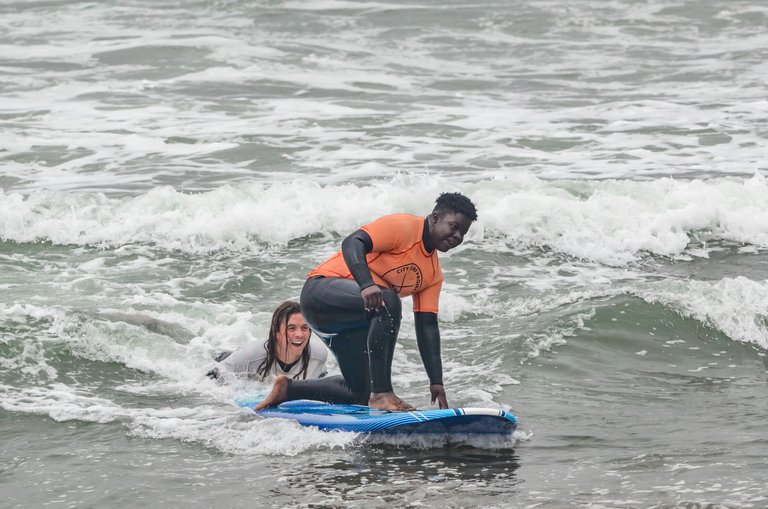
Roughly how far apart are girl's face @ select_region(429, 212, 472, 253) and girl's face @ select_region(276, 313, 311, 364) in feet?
4.82

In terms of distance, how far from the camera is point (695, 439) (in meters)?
6.10

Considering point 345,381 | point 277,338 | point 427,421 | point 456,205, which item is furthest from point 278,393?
point 456,205

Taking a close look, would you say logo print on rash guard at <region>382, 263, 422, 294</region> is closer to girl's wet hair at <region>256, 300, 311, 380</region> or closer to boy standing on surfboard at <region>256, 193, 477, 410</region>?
boy standing on surfboard at <region>256, 193, 477, 410</region>

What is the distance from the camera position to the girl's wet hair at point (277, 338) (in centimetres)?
712

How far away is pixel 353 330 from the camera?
6.18m

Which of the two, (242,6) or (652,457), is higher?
(242,6)

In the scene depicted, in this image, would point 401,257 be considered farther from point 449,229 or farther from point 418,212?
point 418,212

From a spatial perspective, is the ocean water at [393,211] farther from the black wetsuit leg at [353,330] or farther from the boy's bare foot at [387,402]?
the black wetsuit leg at [353,330]

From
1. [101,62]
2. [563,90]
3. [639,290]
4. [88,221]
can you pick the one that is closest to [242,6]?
[101,62]

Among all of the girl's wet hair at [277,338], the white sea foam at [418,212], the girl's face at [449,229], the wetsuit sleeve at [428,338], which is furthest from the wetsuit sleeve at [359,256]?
the white sea foam at [418,212]

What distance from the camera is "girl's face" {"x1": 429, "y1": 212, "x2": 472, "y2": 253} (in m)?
5.89

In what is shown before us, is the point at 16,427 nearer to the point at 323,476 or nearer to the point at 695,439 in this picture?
the point at 323,476

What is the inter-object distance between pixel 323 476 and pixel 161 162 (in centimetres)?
1074

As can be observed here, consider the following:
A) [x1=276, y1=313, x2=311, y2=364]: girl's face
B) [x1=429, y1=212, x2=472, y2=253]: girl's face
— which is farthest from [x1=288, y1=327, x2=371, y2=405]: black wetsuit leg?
[x1=429, y1=212, x2=472, y2=253]: girl's face
